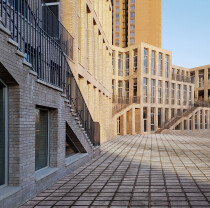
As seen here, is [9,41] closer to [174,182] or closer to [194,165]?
[174,182]

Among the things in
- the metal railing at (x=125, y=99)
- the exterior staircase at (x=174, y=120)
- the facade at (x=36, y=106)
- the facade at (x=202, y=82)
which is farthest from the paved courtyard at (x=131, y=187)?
the facade at (x=202, y=82)

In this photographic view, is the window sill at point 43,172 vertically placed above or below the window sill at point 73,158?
above

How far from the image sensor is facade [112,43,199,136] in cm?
3072

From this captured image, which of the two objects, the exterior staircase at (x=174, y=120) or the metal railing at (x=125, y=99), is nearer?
the metal railing at (x=125, y=99)

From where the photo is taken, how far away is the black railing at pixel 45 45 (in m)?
6.34

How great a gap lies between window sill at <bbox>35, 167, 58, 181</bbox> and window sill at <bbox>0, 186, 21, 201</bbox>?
3.13 feet

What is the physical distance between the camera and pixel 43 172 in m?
6.74

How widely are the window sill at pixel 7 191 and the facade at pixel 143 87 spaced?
24.1 m

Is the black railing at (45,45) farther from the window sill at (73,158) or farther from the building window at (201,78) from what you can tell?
the building window at (201,78)

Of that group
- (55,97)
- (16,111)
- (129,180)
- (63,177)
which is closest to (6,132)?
(16,111)

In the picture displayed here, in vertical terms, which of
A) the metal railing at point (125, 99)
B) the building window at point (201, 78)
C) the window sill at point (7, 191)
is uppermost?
the building window at point (201, 78)

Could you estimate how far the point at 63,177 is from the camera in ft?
25.6

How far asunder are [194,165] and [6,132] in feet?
23.8

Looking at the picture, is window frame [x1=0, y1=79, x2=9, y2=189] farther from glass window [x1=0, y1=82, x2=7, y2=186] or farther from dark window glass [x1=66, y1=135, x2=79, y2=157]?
dark window glass [x1=66, y1=135, x2=79, y2=157]
